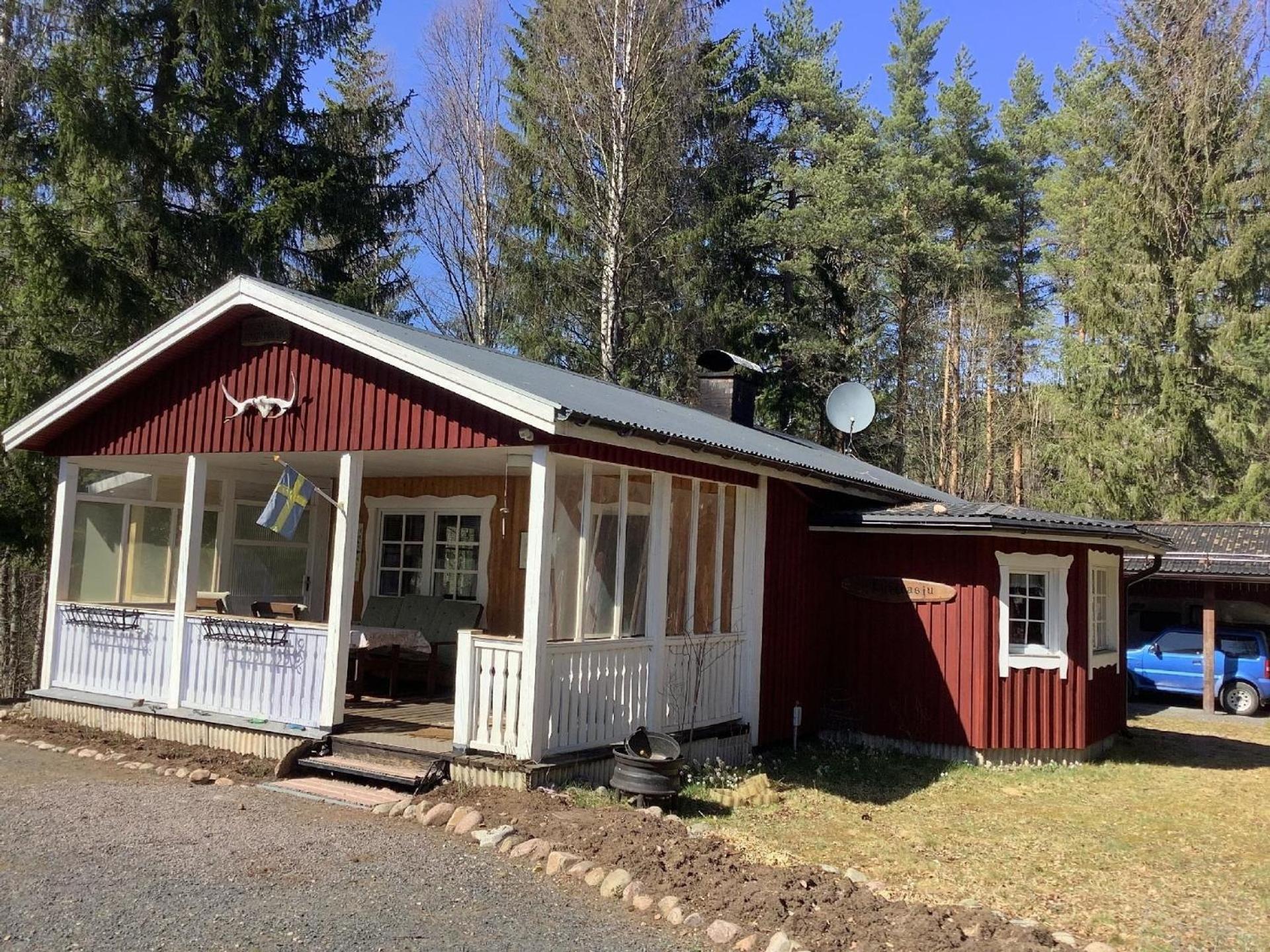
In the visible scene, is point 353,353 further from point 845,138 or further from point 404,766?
point 845,138

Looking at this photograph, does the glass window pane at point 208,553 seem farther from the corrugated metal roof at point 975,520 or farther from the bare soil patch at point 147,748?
the corrugated metal roof at point 975,520

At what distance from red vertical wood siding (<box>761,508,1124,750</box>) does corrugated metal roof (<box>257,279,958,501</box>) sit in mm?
833

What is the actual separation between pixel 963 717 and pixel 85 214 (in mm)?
12609

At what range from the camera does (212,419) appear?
916 cm

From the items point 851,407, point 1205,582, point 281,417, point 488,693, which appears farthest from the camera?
point 1205,582

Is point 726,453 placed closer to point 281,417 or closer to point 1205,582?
point 281,417

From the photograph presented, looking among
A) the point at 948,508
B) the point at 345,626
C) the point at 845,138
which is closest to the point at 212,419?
the point at 345,626

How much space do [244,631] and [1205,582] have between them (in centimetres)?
1386

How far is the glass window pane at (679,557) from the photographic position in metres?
8.66

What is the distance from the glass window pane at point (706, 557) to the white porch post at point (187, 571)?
14.7 ft

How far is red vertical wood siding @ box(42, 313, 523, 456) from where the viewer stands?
7.88 metres

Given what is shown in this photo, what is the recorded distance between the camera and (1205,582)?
1539cm

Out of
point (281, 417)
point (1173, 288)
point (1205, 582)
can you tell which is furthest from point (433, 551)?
point (1173, 288)

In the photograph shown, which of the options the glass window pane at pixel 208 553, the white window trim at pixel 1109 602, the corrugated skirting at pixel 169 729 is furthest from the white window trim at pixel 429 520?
the white window trim at pixel 1109 602
